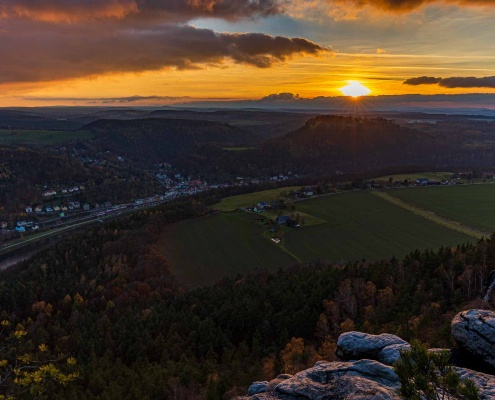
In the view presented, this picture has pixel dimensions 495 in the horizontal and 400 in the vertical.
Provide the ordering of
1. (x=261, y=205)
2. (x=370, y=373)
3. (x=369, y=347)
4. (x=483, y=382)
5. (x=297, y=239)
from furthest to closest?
(x=261, y=205) < (x=297, y=239) < (x=369, y=347) < (x=370, y=373) < (x=483, y=382)

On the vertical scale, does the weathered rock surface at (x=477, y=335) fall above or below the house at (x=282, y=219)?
above

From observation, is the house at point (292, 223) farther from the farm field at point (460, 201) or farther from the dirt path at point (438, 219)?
the farm field at point (460, 201)

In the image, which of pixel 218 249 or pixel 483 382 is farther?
pixel 218 249

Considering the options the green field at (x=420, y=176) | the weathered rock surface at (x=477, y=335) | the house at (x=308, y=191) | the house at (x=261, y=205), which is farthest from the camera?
the green field at (x=420, y=176)

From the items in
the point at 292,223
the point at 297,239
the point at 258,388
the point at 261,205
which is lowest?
the point at 297,239

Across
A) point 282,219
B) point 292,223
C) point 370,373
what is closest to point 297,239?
point 292,223

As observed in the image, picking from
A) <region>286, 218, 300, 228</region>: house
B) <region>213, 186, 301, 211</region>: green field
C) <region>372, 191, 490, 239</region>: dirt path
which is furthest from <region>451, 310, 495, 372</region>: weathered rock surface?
<region>213, 186, 301, 211</region>: green field

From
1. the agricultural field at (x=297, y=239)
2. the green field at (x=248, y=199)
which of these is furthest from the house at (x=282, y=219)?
the green field at (x=248, y=199)

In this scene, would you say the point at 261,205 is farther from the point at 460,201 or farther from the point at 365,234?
the point at 460,201
